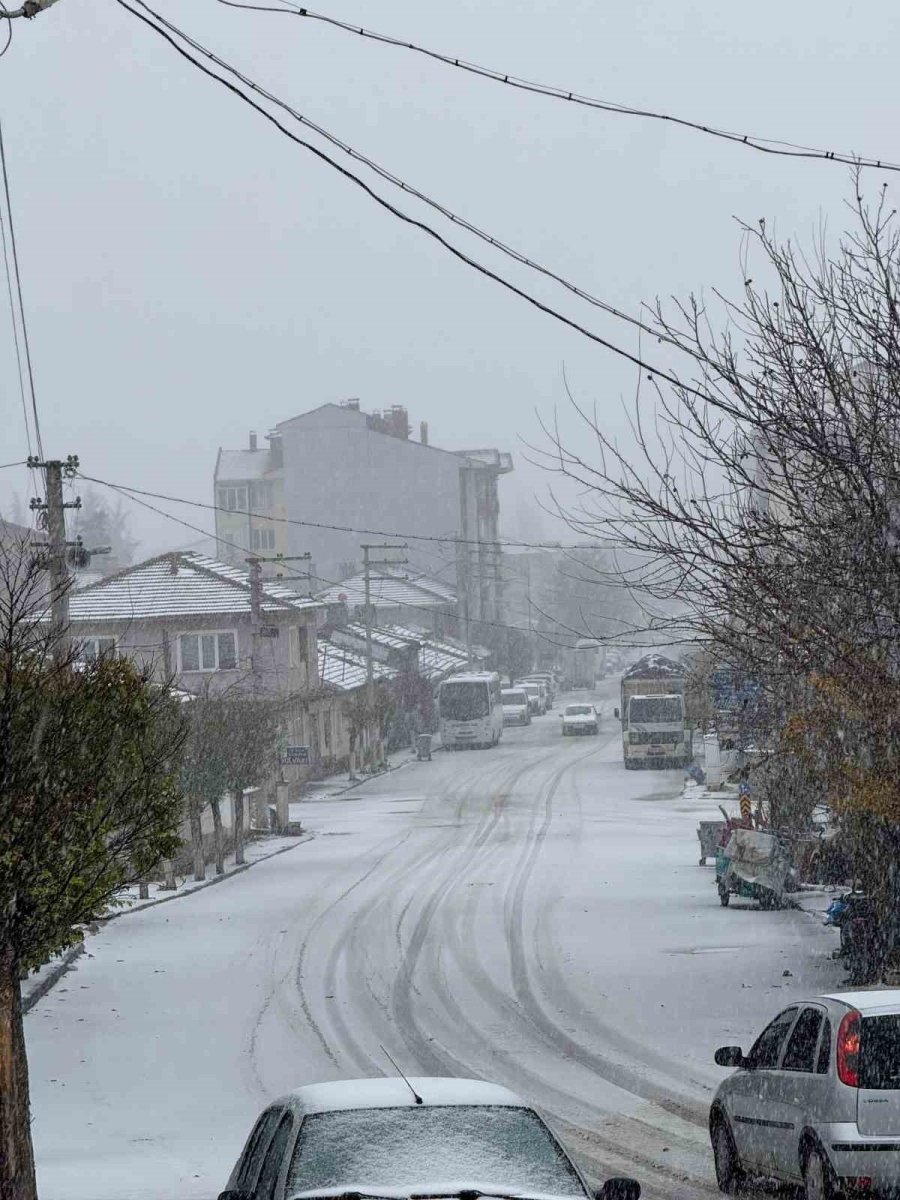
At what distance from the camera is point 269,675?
5991 centimetres

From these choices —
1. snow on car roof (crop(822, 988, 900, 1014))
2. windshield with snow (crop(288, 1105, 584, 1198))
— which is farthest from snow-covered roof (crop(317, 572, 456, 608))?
windshield with snow (crop(288, 1105, 584, 1198))

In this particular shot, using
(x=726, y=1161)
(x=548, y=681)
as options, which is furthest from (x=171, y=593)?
(x=548, y=681)

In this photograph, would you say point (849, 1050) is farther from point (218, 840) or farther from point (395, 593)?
point (395, 593)

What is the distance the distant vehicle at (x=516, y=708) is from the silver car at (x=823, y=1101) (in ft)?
247

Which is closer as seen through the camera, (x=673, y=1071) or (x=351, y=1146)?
(x=351, y=1146)

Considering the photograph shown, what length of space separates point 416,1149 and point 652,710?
5475 cm

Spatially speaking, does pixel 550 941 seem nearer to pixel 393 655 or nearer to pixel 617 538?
pixel 617 538

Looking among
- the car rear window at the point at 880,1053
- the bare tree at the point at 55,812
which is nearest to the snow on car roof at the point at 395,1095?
the car rear window at the point at 880,1053

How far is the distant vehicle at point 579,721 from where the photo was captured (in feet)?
253

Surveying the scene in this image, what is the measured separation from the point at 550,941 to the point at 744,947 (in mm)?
A: 3054

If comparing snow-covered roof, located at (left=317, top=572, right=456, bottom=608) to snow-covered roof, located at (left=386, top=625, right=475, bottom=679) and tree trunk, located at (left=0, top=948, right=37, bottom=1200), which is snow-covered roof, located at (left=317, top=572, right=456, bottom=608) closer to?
snow-covered roof, located at (left=386, top=625, right=475, bottom=679)

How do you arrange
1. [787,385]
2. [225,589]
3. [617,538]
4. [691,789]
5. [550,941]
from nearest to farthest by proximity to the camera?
[787,385] < [617,538] < [550,941] < [691,789] < [225,589]

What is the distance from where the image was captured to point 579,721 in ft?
253

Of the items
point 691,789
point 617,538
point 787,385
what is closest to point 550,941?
point 617,538
